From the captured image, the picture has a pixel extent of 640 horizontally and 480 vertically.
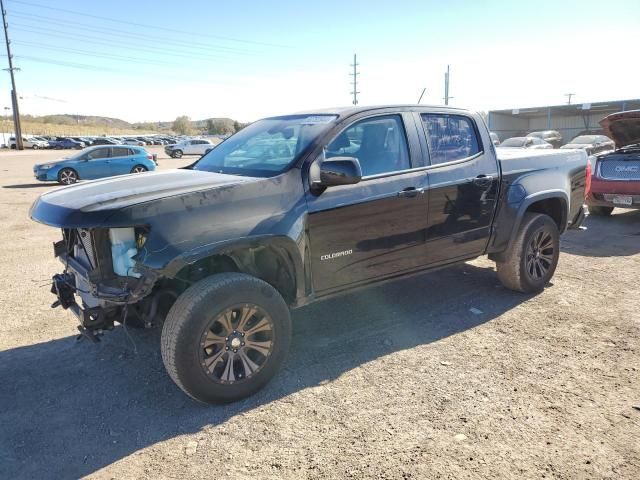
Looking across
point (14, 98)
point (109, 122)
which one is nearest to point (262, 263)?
point (14, 98)

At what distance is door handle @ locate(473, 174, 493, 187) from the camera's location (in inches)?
179

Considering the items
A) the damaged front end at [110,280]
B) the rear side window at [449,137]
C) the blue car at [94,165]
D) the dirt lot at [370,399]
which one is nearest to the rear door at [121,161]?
the blue car at [94,165]

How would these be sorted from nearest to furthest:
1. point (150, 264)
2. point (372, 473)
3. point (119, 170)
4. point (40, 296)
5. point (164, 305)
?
point (372, 473) < point (150, 264) < point (164, 305) < point (40, 296) < point (119, 170)

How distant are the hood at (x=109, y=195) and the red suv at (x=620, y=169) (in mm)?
7800

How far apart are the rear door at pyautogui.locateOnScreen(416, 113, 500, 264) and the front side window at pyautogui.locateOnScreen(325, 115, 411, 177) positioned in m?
0.30

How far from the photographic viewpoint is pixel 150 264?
2.88 metres

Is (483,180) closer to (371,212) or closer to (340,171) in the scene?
(371,212)

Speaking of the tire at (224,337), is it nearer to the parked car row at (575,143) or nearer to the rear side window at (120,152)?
the rear side window at (120,152)

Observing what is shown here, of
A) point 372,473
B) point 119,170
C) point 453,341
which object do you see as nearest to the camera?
point 372,473

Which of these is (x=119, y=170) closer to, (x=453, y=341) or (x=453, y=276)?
(x=453, y=276)

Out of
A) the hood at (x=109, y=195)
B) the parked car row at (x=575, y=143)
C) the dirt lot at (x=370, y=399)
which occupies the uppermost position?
the hood at (x=109, y=195)

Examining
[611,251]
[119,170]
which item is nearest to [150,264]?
[611,251]

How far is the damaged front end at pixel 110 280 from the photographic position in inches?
117

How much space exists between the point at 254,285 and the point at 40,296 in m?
3.41
